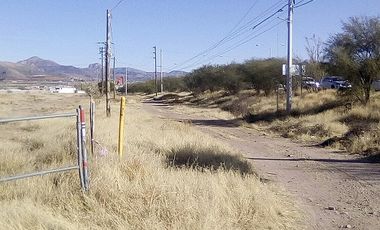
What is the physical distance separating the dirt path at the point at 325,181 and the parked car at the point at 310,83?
36.1m

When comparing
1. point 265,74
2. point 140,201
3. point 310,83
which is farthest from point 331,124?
point 310,83

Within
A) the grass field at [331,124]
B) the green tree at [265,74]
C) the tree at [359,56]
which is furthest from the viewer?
the green tree at [265,74]

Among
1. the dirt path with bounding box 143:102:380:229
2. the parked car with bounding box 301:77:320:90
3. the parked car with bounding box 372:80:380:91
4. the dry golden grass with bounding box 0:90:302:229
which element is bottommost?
the dirt path with bounding box 143:102:380:229

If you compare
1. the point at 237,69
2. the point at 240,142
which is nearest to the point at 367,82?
the point at 240,142

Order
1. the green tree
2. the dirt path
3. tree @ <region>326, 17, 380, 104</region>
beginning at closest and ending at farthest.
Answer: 1. the dirt path
2. tree @ <region>326, 17, 380, 104</region>
3. the green tree

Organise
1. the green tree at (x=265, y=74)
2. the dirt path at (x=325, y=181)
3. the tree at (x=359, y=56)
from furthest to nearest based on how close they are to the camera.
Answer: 1. the green tree at (x=265, y=74)
2. the tree at (x=359, y=56)
3. the dirt path at (x=325, y=181)

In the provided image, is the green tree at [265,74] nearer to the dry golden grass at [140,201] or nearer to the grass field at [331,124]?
the grass field at [331,124]

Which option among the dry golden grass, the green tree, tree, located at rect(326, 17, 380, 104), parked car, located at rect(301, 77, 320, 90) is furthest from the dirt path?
parked car, located at rect(301, 77, 320, 90)

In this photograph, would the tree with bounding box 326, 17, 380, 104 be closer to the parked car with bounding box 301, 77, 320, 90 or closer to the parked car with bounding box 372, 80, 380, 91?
the parked car with bounding box 372, 80, 380, 91

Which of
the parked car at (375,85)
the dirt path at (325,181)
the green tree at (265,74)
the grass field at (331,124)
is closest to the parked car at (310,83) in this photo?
the green tree at (265,74)

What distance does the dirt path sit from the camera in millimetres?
8391

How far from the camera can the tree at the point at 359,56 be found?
101 ft

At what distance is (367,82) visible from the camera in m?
31.5

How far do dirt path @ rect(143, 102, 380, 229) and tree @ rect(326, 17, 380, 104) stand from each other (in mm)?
13551
